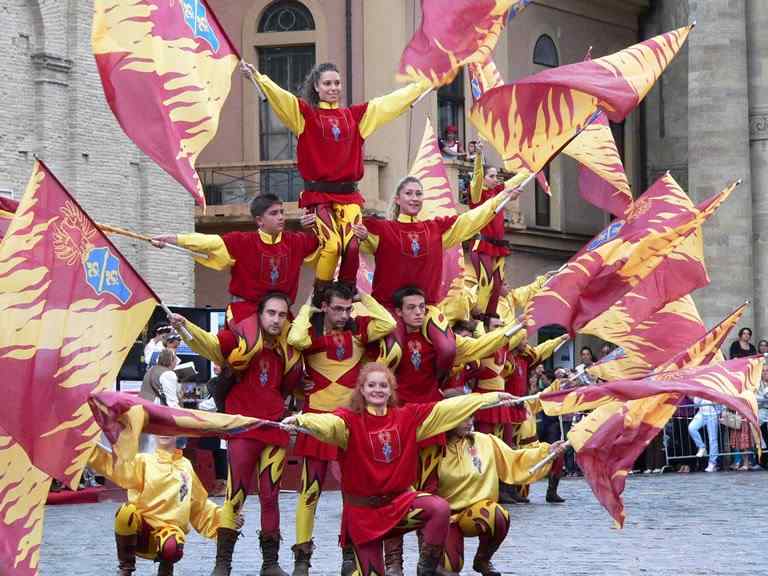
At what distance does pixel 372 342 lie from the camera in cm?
1452

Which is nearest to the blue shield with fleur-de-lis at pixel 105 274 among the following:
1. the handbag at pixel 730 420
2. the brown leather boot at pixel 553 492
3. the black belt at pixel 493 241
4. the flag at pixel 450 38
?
the flag at pixel 450 38

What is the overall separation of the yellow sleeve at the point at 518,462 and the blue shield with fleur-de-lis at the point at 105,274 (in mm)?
2644

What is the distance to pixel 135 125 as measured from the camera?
45.2ft

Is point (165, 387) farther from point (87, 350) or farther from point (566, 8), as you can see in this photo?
point (566, 8)

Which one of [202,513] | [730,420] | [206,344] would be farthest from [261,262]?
[730,420]

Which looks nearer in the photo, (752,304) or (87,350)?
(87,350)

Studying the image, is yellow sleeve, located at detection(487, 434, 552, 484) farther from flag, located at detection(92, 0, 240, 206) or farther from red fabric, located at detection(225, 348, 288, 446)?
flag, located at detection(92, 0, 240, 206)

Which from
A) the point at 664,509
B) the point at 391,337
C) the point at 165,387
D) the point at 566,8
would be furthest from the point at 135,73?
the point at 566,8

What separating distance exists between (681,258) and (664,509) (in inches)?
192

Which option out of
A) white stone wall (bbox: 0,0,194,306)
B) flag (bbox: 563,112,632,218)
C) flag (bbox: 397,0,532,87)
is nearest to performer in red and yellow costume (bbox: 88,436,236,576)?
flag (bbox: 397,0,532,87)

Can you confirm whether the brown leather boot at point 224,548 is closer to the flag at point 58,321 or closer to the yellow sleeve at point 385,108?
the flag at point 58,321

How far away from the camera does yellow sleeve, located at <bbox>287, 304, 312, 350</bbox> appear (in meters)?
14.1

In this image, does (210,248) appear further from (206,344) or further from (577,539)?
(577,539)

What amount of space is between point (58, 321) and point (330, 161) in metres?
3.00
